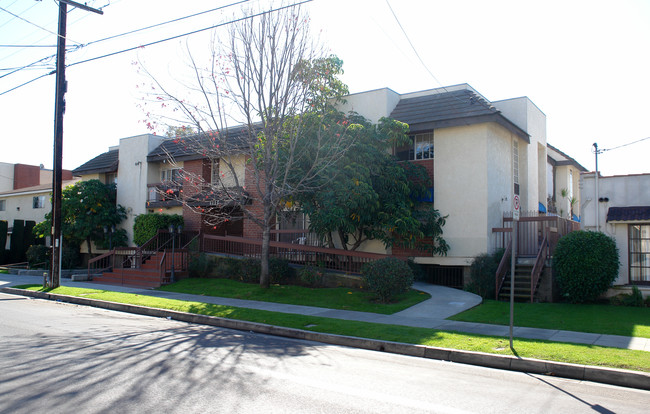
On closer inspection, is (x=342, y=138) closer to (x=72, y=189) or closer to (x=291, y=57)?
(x=291, y=57)

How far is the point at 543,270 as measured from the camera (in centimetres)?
1603

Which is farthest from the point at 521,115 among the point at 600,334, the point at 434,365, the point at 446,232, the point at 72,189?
the point at 72,189

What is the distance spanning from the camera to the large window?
1584 cm

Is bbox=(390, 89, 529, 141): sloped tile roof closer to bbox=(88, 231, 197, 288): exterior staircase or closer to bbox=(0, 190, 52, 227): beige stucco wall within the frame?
bbox=(88, 231, 197, 288): exterior staircase

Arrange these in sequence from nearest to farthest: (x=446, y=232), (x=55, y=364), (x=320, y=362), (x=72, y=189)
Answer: (x=55, y=364), (x=320, y=362), (x=446, y=232), (x=72, y=189)

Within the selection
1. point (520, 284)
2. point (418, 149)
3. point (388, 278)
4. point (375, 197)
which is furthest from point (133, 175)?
point (520, 284)

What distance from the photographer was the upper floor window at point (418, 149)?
62.7 ft

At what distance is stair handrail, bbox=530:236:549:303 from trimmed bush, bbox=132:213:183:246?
1603 centimetres

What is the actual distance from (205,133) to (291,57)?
3.58 meters

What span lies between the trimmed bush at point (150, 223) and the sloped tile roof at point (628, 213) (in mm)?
18040

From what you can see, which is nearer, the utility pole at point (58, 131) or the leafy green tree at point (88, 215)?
the utility pole at point (58, 131)

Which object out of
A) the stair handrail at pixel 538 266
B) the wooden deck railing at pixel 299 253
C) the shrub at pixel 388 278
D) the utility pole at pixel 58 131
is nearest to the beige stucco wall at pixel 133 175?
the wooden deck railing at pixel 299 253

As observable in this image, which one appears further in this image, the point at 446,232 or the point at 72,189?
the point at 72,189

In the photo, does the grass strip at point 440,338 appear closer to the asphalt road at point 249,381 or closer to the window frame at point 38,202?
the asphalt road at point 249,381
